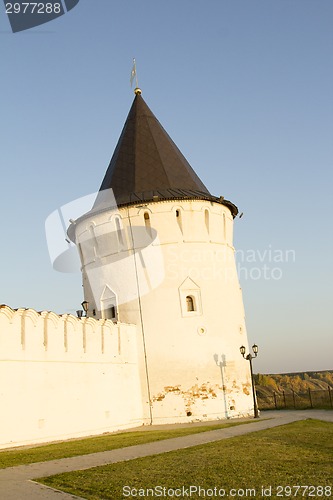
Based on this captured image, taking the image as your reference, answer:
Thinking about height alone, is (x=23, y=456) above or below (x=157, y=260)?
below

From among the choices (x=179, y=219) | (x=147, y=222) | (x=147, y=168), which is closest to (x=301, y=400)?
(x=179, y=219)

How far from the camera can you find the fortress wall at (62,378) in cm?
1205

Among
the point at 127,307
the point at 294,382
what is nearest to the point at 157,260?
the point at 127,307

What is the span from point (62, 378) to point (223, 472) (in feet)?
26.4

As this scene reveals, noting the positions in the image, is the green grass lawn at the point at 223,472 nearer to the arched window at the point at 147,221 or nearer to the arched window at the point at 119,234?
the arched window at the point at 147,221

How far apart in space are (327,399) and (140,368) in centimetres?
967

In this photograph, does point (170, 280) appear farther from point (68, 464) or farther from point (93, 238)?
point (68, 464)

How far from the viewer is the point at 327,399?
21.8 meters

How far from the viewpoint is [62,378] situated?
13.6 metres

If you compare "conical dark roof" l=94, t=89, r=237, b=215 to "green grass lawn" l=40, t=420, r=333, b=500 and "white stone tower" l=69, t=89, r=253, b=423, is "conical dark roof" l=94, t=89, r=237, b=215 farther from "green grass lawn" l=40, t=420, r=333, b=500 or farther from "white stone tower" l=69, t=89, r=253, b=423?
"green grass lawn" l=40, t=420, r=333, b=500

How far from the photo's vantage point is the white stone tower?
17.2 metres

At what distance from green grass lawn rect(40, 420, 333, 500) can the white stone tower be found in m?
7.92

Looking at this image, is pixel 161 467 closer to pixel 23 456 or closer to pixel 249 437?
pixel 23 456

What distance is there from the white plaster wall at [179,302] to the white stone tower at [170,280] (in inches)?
1.4
